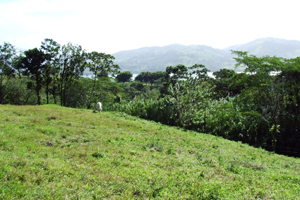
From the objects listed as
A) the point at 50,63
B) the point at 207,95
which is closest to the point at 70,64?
the point at 50,63

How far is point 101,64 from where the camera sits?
28.7m

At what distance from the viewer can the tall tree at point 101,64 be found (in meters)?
28.3


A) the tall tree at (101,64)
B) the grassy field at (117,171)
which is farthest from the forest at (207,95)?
the grassy field at (117,171)

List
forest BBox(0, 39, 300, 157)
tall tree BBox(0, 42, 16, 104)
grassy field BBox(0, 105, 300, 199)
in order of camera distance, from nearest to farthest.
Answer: grassy field BBox(0, 105, 300, 199) < forest BBox(0, 39, 300, 157) < tall tree BBox(0, 42, 16, 104)

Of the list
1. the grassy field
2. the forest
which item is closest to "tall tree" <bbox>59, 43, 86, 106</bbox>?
the forest

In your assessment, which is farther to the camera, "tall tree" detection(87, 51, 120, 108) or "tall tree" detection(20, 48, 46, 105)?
"tall tree" detection(20, 48, 46, 105)

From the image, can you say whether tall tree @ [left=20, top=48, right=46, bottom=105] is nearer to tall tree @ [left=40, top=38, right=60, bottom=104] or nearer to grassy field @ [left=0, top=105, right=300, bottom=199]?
tall tree @ [left=40, top=38, right=60, bottom=104]

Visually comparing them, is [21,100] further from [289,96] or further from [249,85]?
[289,96]

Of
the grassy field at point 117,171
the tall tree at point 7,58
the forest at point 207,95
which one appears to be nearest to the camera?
the grassy field at point 117,171

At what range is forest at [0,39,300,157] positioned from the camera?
57.1 feet

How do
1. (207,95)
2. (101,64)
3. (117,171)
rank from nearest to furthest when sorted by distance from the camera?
(117,171), (207,95), (101,64)

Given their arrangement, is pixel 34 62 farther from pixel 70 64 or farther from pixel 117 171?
pixel 117 171

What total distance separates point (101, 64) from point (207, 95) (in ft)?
49.9

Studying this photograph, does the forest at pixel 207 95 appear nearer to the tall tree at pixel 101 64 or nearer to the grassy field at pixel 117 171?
the tall tree at pixel 101 64
